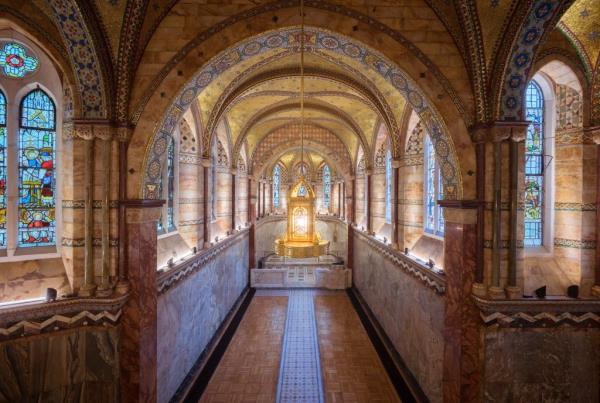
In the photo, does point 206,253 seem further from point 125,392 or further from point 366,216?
point 366,216

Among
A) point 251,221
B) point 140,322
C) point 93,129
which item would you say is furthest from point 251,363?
point 251,221

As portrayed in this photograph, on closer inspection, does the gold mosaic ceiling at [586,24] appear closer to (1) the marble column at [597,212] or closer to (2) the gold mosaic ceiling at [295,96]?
(1) the marble column at [597,212]

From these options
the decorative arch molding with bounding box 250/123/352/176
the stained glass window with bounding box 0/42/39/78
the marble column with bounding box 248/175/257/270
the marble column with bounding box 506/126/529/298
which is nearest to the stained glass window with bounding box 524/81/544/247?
the marble column with bounding box 506/126/529/298

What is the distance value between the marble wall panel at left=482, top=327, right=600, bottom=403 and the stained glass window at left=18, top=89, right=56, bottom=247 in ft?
21.7

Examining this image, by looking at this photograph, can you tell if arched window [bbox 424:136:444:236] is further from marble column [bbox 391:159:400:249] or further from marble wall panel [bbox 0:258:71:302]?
marble wall panel [bbox 0:258:71:302]

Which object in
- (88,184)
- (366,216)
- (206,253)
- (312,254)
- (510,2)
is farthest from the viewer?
(366,216)

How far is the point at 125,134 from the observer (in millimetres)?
4691

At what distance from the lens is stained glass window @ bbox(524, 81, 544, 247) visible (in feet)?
18.2

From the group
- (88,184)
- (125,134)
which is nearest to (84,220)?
(88,184)

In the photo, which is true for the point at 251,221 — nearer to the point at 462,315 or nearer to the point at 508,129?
the point at 462,315

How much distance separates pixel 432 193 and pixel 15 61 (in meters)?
7.68

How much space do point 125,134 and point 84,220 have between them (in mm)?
1387

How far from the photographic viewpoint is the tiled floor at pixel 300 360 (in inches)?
245

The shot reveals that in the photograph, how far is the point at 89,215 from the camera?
4.59 metres
